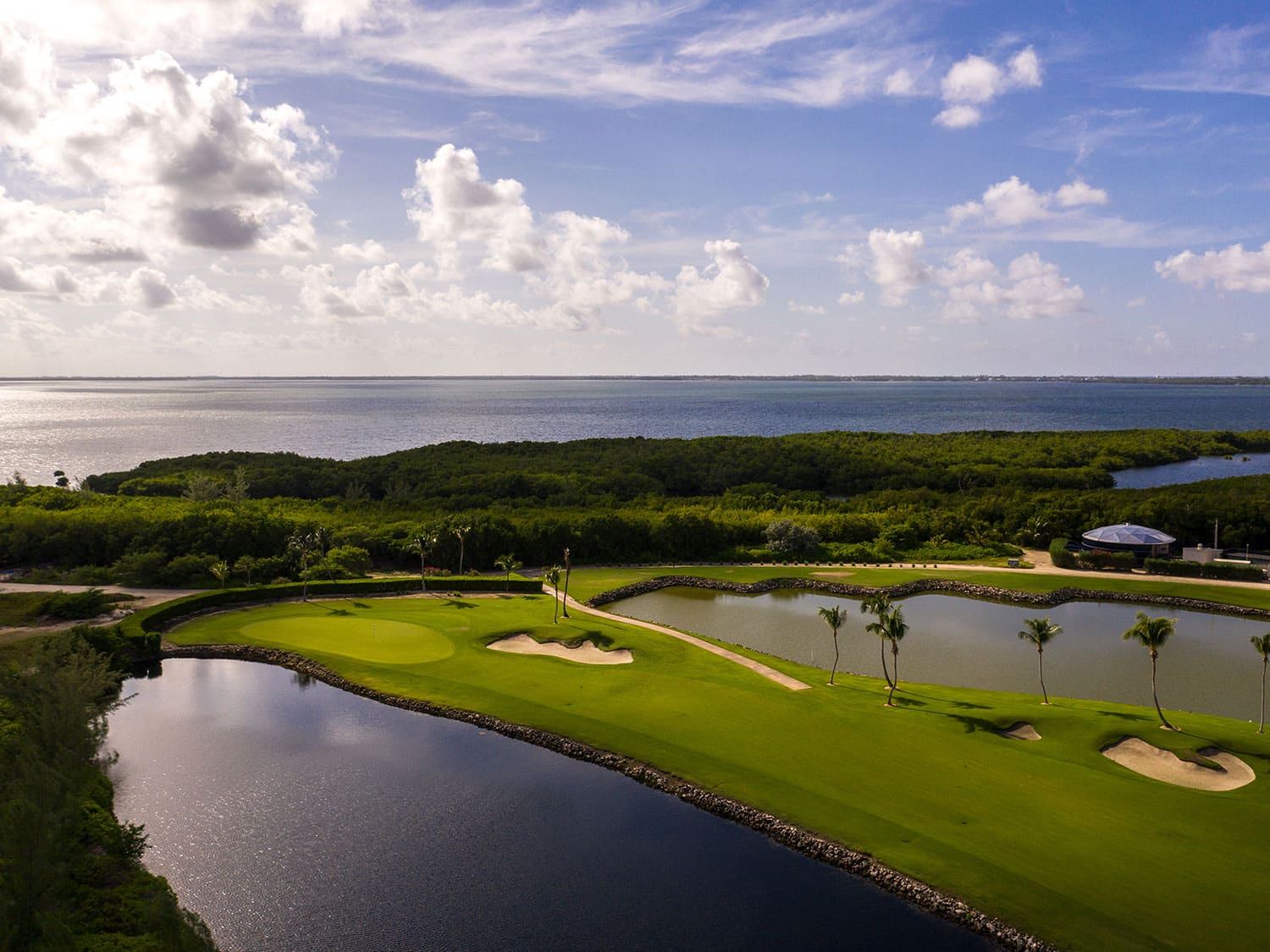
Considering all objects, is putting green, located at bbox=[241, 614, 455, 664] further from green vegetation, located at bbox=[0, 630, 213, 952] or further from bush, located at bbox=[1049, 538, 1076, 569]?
bush, located at bbox=[1049, 538, 1076, 569]

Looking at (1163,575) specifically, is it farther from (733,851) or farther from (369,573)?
(369,573)

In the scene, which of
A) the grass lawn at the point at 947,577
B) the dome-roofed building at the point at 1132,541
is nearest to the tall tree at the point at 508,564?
the grass lawn at the point at 947,577

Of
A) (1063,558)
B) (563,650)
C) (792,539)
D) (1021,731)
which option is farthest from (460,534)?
(1063,558)

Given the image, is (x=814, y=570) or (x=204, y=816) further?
(x=814, y=570)

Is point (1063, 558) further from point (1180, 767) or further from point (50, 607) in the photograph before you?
point (50, 607)

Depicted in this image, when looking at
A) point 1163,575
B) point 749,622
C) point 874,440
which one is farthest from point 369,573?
point 874,440

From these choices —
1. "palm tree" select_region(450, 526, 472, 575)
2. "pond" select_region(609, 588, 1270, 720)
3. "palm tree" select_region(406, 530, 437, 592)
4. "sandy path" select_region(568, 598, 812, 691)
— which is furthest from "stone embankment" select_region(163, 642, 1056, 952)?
"palm tree" select_region(450, 526, 472, 575)
